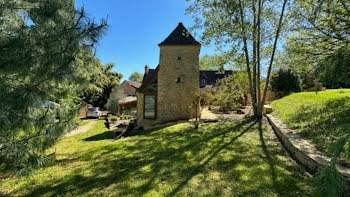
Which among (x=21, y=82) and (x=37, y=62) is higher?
(x=37, y=62)

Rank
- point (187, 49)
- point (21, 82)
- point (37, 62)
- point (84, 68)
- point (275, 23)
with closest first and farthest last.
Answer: point (37, 62) < point (21, 82) < point (84, 68) < point (275, 23) < point (187, 49)

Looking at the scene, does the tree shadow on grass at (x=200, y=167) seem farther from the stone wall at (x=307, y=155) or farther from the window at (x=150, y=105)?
the window at (x=150, y=105)

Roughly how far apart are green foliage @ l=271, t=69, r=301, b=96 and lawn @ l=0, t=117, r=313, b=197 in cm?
1837

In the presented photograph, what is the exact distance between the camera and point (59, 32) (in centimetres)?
349

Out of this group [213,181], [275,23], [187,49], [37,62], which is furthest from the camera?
[187,49]

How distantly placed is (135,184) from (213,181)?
196 centimetres

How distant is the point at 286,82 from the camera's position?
23.3 m

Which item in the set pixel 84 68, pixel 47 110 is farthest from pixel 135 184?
pixel 84 68

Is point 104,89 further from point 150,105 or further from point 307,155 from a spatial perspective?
point 307,155

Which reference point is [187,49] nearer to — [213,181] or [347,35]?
[347,35]

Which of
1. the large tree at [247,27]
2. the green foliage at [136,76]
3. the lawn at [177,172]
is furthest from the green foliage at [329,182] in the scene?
the green foliage at [136,76]

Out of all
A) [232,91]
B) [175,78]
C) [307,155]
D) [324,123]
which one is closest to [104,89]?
[175,78]

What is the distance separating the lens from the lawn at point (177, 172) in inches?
171

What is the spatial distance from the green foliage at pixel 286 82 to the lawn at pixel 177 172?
60.3 ft
